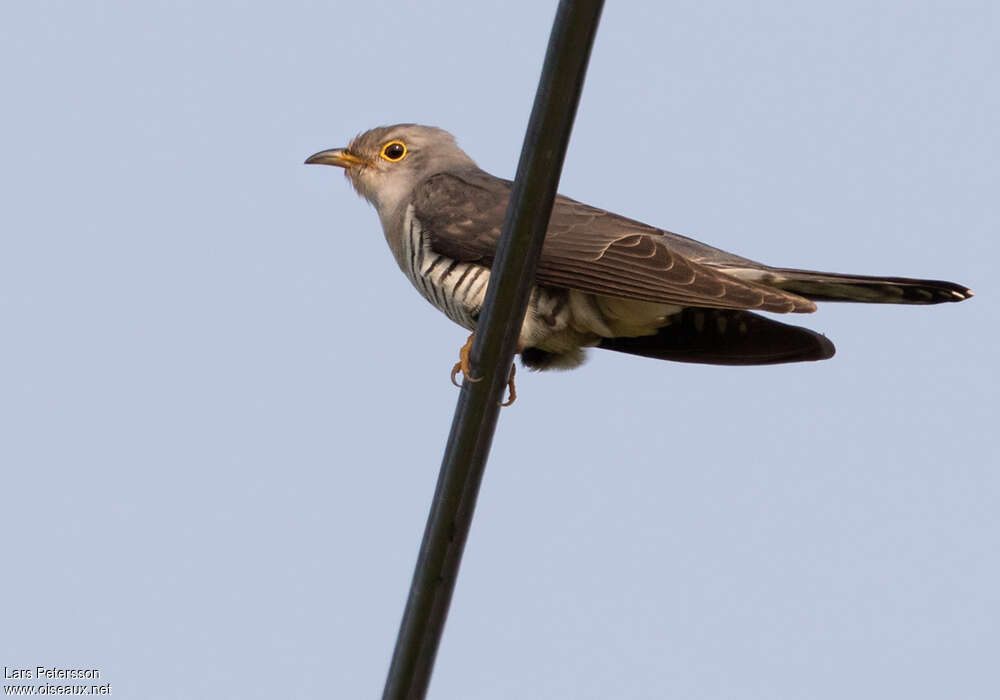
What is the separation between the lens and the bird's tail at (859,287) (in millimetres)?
4316

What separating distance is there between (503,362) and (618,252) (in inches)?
Result: 64.6

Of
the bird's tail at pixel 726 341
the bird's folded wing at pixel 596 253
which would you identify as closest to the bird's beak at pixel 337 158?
the bird's folded wing at pixel 596 253

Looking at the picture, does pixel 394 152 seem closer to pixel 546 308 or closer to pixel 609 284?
pixel 546 308

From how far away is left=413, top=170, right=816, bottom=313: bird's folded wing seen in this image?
426 centimetres

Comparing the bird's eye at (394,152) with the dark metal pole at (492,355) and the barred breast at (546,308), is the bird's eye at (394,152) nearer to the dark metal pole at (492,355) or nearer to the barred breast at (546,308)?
the barred breast at (546,308)

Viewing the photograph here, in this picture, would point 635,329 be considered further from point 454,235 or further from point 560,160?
point 560,160

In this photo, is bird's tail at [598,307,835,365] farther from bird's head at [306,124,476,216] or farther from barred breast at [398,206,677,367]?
bird's head at [306,124,476,216]

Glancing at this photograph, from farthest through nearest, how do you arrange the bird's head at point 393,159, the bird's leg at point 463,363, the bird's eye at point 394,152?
1. the bird's eye at point 394,152
2. the bird's head at point 393,159
3. the bird's leg at point 463,363

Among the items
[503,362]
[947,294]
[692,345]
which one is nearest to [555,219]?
[692,345]

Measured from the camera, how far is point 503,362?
298 centimetres

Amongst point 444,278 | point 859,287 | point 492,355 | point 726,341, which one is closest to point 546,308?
point 444,278

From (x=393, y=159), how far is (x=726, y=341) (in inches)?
73.2

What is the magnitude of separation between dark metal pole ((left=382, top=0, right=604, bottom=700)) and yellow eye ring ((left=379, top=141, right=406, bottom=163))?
2.99 meters

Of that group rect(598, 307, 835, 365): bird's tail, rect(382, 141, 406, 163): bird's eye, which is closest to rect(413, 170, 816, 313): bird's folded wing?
rect(598, 307, 835, 365): bird's tail
